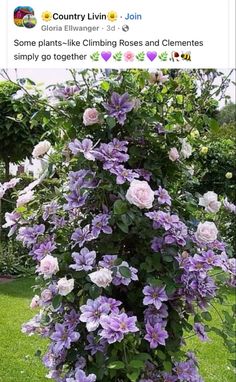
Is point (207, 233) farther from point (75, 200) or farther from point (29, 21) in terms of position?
point (29, 21)

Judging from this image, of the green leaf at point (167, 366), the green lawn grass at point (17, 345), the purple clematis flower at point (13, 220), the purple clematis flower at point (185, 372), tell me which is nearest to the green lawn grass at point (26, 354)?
the green lawn grass at point (17, 345)

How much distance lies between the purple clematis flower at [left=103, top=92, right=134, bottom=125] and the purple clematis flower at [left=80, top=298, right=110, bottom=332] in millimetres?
535

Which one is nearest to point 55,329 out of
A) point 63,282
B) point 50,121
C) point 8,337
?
point 63,282

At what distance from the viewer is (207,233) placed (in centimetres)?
154

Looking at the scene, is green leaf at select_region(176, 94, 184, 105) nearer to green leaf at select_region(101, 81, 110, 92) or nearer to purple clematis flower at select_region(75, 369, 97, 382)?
green leaf at select_region(101, 81, 110, 92)

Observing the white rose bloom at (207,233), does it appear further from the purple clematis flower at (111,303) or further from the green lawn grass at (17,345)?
the green lawn grass at (17,345)

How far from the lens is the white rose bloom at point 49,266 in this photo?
149 centimetres

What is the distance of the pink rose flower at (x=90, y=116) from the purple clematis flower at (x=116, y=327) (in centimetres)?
57

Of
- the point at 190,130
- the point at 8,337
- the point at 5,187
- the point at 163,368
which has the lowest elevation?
the point at 8,337

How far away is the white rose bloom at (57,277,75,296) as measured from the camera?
1479 millimetres

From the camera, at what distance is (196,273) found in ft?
5.08

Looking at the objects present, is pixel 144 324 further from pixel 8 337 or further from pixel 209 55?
pixel 8 337

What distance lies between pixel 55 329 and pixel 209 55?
5.13 ft

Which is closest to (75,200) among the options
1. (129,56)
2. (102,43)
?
(129,56)
